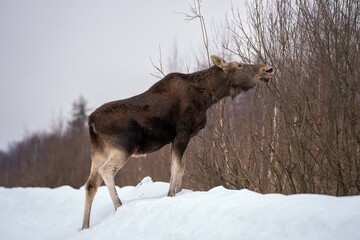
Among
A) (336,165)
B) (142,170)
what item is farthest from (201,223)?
(142,170)

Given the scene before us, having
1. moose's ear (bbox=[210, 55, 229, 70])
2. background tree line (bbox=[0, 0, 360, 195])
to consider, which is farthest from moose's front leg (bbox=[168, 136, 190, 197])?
moose's ear (bbox=[210, 55, 229, 70])

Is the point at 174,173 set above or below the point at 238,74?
below

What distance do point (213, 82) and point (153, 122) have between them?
1.37 m

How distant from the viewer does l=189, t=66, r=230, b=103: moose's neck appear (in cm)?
813

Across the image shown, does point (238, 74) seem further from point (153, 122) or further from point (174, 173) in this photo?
point (174, 173)

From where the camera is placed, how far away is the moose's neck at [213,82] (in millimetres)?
8133

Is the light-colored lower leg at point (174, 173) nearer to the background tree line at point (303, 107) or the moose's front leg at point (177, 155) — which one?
the moose's front leg at point (177, 155)

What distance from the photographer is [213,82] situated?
8227mm

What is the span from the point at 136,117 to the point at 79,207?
483cm

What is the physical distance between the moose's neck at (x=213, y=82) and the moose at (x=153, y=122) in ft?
0.06

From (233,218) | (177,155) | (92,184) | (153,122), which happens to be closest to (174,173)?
(177,155)

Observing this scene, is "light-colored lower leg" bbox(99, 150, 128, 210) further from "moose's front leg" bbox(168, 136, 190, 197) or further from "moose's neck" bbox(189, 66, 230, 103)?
"moose's neck" bbox(189, 66, 230, 103)

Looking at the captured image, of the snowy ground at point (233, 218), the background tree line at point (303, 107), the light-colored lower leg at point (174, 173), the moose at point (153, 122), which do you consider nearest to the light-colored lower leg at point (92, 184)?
the moose at point (153, 122)

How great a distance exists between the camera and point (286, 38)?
7047mm
